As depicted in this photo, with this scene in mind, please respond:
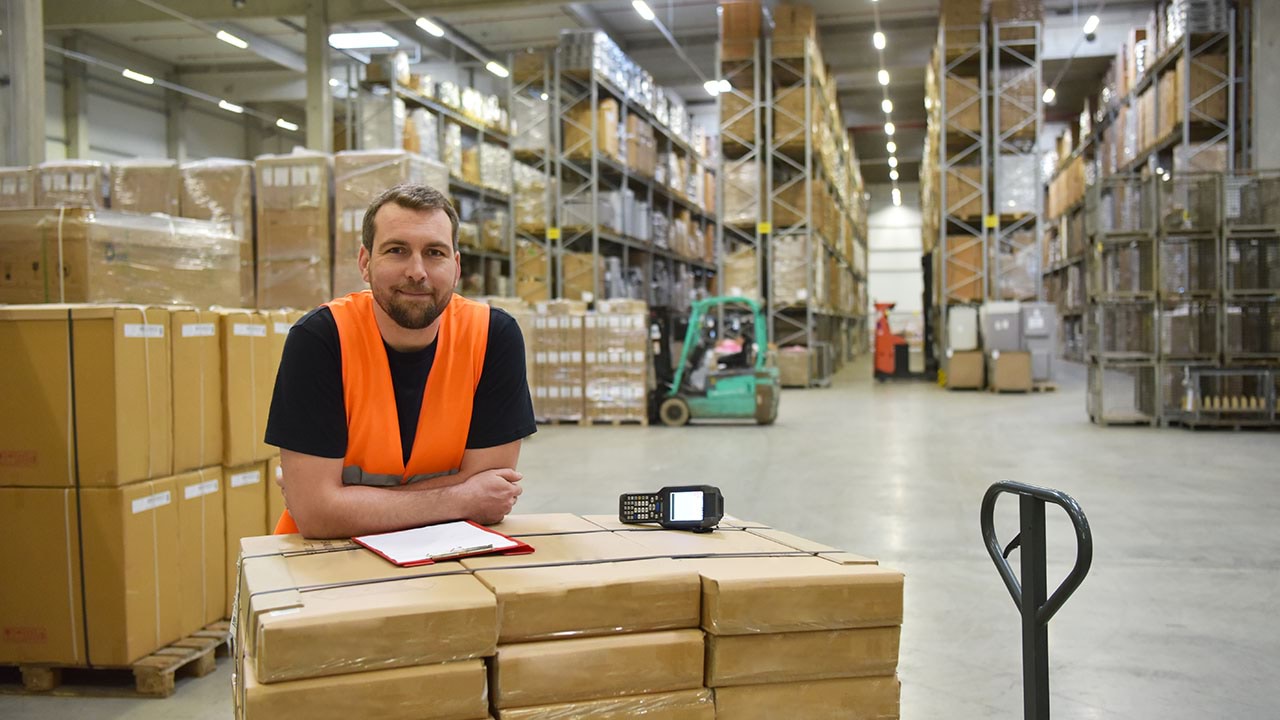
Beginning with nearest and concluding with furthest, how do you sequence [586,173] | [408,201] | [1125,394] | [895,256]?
1. [408,201]
2. [1125,394]
3. [586,173]
4. [895,256]

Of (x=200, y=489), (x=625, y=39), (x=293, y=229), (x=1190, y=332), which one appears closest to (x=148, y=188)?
(x=293, y=229)

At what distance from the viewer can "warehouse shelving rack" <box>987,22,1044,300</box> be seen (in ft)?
54.0

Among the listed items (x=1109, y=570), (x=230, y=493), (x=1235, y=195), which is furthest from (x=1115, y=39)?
(x=230, y=493)

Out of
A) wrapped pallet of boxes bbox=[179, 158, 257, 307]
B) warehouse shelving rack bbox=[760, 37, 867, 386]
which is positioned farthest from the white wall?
wrapped pallet of boxes bbox=[179, 158, 257, 307]

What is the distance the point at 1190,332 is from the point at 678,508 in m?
10.00

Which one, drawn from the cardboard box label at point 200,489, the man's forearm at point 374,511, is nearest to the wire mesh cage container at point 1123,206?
the cardboard box label at point 200,489

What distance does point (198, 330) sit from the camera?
3.69m

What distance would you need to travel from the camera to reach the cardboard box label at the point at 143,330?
3.32 m

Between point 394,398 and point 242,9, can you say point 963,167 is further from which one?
point 394,398

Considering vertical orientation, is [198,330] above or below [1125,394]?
above

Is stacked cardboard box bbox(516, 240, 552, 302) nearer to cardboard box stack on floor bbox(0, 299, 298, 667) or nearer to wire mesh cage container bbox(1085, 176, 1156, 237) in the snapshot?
wire mesh cage container bbox(1085, 176, 1156, 237)

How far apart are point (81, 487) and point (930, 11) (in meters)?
19.3

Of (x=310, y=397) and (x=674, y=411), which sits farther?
(x=674, y=411)

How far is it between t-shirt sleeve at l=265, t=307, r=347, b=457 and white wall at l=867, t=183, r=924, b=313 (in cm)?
4042
